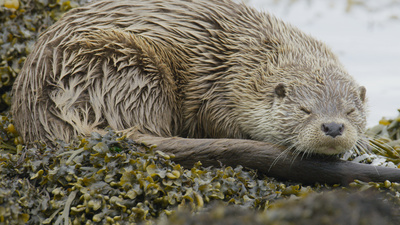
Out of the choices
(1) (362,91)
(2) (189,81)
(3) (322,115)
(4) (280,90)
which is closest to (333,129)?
(3) (322,115)

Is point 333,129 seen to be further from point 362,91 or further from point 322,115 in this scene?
point 362,91

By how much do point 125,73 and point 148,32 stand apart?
0.49 metres

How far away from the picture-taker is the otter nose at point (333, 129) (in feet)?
9.53

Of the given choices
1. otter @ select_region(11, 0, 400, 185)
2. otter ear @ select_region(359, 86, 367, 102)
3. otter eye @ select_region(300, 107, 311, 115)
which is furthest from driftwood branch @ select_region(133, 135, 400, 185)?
otter ear @ select_region(359, 86, 367, 102)

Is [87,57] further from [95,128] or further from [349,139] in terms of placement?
[349,139]

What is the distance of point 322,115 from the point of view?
3092mm

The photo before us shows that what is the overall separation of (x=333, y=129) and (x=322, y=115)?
20 cm

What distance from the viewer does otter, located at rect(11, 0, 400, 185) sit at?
10.6 ft

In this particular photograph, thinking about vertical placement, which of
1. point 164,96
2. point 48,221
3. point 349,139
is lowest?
point 48,221

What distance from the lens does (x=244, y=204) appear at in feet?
8.63

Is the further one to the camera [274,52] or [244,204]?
[274,52]

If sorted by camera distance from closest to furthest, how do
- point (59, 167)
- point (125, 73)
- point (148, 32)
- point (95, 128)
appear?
point (59, 167), point (95, 128), point (125, 73), point (148, 32)

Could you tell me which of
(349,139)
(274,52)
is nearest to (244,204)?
(349,139)

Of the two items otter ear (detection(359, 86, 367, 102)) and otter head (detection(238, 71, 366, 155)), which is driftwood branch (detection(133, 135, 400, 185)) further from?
otter ear (detection(359, 86, 367, 102))
